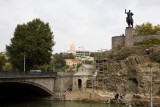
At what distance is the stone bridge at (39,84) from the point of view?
60666 millimetres

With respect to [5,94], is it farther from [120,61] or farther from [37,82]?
[120,61]

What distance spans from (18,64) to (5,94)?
10.3m

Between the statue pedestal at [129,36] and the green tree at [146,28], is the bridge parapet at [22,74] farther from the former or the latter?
the green tree at [146,28]

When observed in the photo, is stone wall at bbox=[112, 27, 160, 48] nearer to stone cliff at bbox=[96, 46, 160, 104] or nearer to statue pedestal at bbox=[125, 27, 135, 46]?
statue pedestal at bbox=[125, 27, 135, 46]

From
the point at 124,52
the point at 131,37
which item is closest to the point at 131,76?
the point at 124,52

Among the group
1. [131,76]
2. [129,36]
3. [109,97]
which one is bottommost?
[109,97]

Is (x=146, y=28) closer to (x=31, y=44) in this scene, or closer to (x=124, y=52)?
(x=124, y=52)

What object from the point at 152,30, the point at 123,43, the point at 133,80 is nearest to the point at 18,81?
the point at 133,80

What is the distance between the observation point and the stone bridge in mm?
60666

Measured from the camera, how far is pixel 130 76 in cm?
6375

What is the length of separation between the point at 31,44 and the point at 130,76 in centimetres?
2614

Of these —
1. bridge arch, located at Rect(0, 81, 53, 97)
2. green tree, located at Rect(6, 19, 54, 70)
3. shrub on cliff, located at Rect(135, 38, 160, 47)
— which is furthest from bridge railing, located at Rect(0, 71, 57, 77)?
shrub on cliff, located at Rect(135, 38, 160, 47)

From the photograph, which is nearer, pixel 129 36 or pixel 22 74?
pixel 22 74

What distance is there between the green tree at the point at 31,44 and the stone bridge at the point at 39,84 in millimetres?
6922
